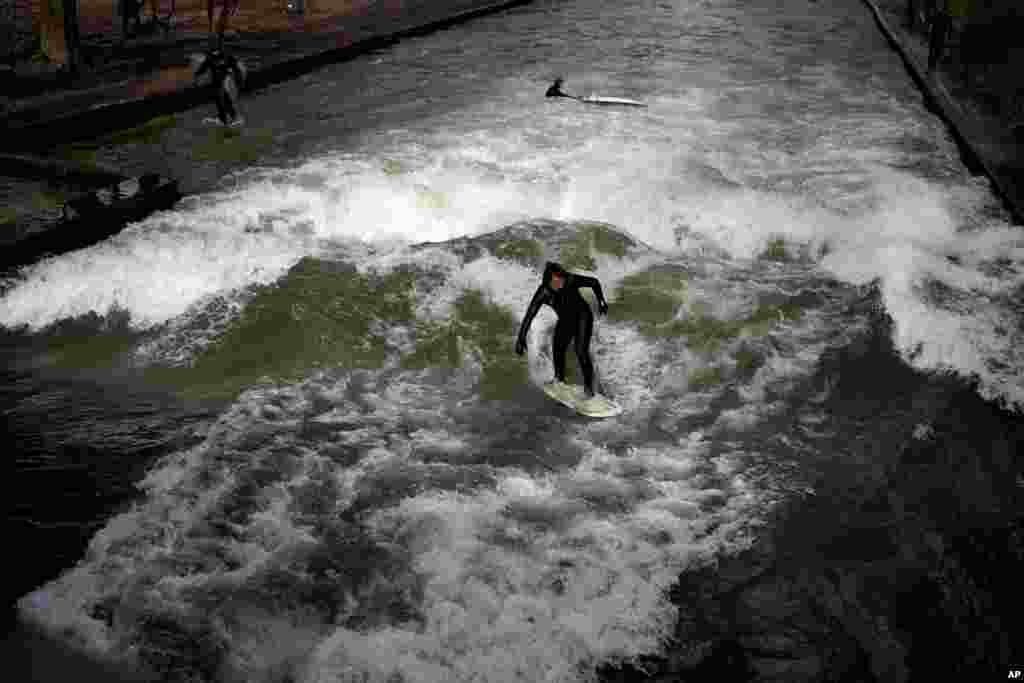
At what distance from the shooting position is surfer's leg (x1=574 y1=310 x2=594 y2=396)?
6848 mm

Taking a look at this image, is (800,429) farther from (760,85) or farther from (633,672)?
(760,85)

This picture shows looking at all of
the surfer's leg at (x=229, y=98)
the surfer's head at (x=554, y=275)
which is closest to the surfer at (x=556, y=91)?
the surfer's leg at (x=229, y=98)

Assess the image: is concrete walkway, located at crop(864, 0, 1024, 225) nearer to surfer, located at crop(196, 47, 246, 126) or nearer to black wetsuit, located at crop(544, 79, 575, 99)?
black wetsuit, located at crop(544, 79, 575, 99)

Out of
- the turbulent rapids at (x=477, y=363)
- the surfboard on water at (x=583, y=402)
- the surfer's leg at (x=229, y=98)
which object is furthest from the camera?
the surfer's leg at (x=229, y=98)

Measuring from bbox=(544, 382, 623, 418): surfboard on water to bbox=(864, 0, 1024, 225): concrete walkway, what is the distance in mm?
6836

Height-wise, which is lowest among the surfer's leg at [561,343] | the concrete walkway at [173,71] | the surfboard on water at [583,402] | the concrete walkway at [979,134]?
the surfboard on water at [583,402]

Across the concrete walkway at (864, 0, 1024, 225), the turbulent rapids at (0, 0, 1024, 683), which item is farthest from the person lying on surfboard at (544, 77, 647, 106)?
the concrete walkway at (864, 0, 1024, 225)

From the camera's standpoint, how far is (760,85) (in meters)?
18.6

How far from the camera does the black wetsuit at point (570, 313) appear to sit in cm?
665

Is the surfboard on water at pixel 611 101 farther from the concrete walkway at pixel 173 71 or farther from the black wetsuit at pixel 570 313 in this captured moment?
the black wetsuit at pixel 570 313

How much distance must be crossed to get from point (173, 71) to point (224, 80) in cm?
322

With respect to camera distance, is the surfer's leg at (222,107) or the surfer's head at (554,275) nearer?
the surfer's head at (554,275)

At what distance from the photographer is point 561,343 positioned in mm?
7090

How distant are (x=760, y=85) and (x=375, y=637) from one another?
16822mm
